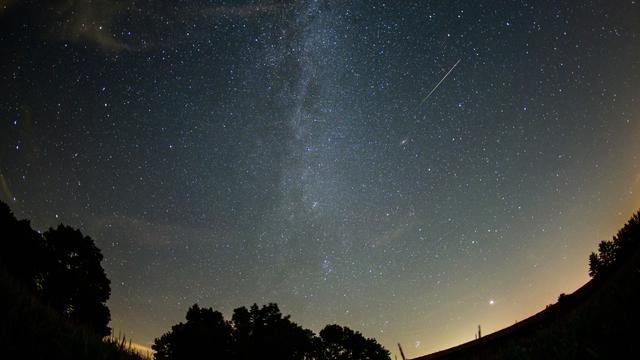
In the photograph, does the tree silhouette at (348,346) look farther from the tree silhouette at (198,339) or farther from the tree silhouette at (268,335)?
the tree silhouette at (198,339)

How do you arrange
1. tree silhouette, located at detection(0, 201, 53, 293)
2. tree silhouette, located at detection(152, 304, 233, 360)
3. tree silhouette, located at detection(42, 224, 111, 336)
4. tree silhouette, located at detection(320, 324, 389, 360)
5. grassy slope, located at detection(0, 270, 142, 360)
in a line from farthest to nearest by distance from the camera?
tree silhouette, located at detection(320, 324, 389, 360), tree silhouette, located at detection(152, 304, 233, 360), tree silhouette, located at detection(42, 224, 111, 336), tree silhouette, located at detection(0, 201, 53, 293), grassy slope, located at detection(0, 270, 142, 360)

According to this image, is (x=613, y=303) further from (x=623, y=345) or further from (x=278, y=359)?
(x=278, y=359)

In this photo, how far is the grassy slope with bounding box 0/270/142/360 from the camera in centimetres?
229

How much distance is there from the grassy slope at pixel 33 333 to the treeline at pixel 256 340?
31.0 metres

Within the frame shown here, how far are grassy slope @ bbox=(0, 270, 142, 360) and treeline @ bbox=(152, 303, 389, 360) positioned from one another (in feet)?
102

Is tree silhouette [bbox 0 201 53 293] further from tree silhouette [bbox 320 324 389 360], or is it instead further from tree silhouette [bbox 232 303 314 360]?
tree silhouette [bbox 320 324 389 360]

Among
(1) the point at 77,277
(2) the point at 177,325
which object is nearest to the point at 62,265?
(1) the point at 77,277

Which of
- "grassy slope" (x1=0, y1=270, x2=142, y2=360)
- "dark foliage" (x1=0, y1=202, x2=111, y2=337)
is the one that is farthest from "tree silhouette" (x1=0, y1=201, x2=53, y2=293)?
"grassy slope" (x1=0, y1=270, x2=142, y2=360)

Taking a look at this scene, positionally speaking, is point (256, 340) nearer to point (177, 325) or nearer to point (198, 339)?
point (198, 339)

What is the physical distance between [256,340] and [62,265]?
→ 18473 mm

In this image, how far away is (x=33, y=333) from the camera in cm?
247

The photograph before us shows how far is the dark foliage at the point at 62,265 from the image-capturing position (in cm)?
2353

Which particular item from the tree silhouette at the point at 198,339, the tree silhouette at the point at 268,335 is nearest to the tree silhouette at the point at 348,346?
the tree silhouette at the point at 268,335

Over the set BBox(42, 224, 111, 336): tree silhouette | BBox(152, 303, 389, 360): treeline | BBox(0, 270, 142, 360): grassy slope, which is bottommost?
BBox(0, 270, 142, 360): grassy slope
